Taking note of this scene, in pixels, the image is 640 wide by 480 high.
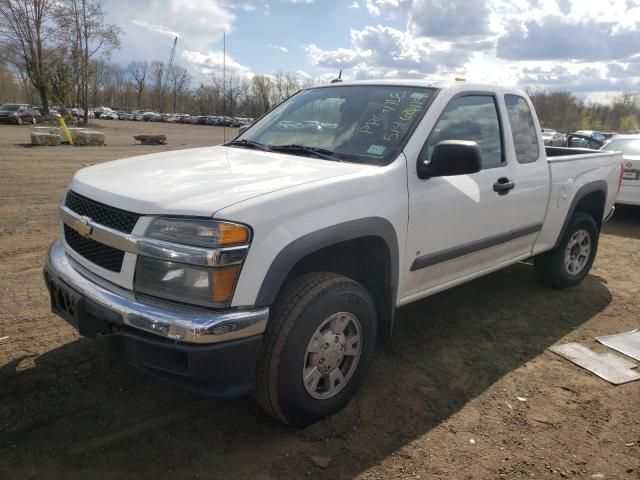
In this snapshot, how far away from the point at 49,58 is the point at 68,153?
1190 inches

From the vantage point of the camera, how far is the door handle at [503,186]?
146 inches

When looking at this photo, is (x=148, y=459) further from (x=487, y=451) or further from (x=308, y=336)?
(x=487, y=451)

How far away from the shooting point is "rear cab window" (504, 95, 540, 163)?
408 centimetres

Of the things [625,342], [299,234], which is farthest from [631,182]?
[299,234]

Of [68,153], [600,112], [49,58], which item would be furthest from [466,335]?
[600,112]

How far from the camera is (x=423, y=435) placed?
9.27ft

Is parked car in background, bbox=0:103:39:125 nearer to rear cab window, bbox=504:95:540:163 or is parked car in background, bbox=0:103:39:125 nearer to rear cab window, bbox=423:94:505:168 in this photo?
rear cab window, bbox=504:95:540:163

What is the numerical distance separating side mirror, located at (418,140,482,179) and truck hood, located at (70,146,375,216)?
399 mm

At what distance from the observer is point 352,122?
3453mm

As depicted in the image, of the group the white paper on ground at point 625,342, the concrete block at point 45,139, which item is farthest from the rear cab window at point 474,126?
the concrete block at point 45,139

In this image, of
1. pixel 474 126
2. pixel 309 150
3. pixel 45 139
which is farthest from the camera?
pixel 45 139

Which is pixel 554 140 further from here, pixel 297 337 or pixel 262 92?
pixel 297 337

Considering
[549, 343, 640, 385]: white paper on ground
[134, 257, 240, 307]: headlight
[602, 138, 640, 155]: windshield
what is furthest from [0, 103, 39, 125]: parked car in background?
[549, 343, 640, 385]: white paper on ground

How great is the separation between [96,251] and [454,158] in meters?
2.01
